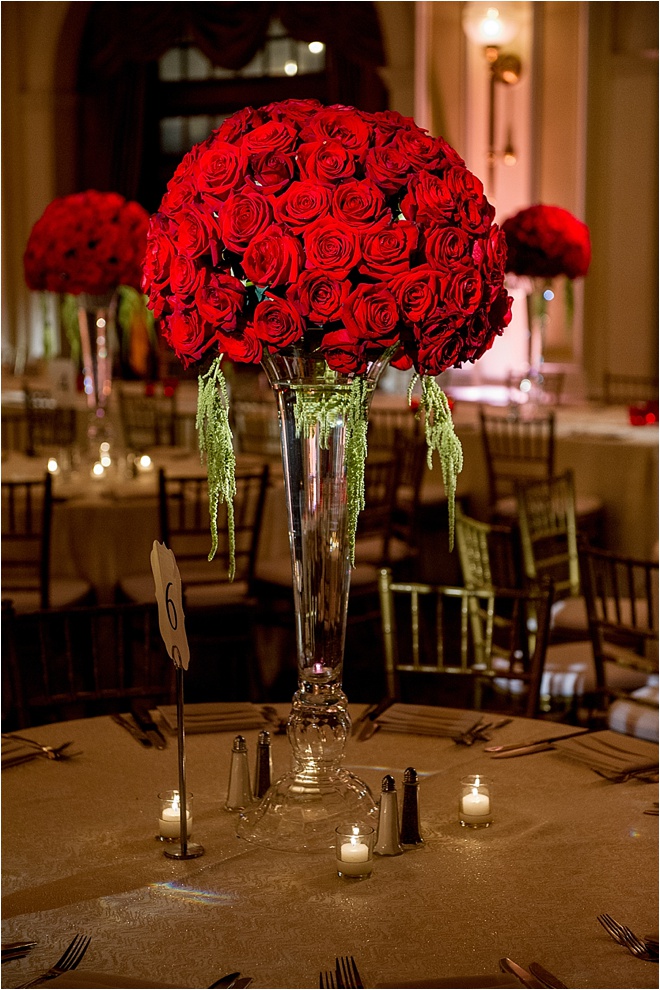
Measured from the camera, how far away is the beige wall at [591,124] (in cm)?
870

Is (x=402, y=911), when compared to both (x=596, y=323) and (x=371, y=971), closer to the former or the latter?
(x=371, y=971)

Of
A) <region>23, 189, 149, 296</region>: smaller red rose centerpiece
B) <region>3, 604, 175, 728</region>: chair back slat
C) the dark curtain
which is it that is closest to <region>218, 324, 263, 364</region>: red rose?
<region>3, 604, 175, 728</region>: chair back slat

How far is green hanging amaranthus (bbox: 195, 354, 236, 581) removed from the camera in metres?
1.68

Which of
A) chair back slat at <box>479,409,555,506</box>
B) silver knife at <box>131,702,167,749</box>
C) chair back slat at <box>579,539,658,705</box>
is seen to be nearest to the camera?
silver knife at <box>131,702,167,749</box>

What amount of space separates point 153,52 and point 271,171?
31.4ft

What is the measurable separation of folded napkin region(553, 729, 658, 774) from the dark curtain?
837 centimetres

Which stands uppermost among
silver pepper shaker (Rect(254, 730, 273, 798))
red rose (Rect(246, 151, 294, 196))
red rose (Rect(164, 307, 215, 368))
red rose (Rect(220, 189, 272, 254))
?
red rose (Rect(246, 151, 294, 196))

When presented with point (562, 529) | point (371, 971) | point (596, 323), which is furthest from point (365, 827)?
point (596, 323)

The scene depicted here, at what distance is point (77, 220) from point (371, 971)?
3898 millimetres

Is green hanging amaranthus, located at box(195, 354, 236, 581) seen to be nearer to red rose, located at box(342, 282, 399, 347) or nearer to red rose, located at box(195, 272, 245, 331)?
red rose, located at box(195, 272, 245, 331)

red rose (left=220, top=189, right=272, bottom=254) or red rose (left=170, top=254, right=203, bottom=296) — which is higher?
red rose (left=220, top=189, right=272, bottom=254)

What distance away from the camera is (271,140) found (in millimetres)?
1613

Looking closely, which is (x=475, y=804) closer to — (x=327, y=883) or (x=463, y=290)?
(x=327, y=883)

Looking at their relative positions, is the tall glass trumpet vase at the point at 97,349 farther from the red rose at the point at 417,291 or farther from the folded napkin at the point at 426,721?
Result: the red rose at the point at 417,291
